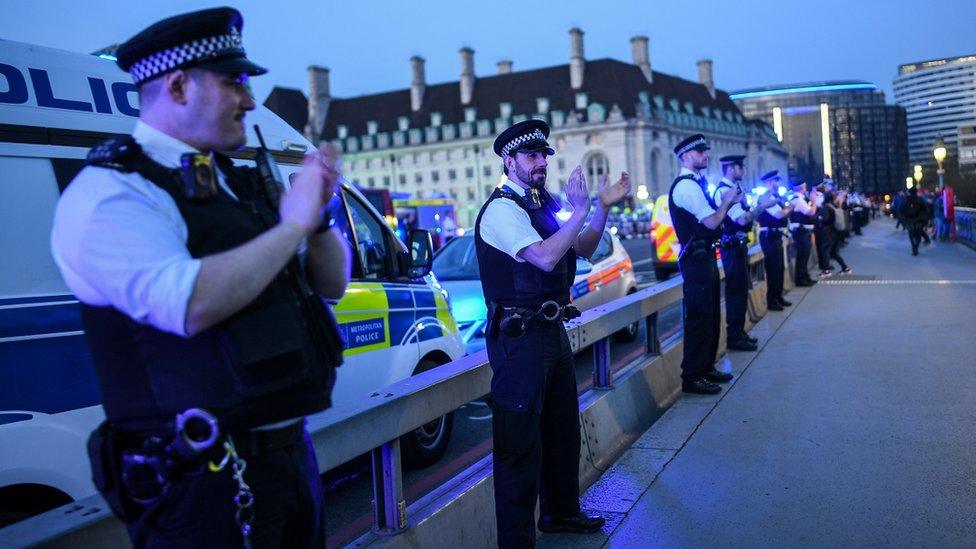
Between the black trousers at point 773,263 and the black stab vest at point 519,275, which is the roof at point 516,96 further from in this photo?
the black stab vest at point 519,275

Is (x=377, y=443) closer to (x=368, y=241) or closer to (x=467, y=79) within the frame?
(x=368, y=241)

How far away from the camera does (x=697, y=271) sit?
7.22 metres

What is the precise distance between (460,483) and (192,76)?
2.54m

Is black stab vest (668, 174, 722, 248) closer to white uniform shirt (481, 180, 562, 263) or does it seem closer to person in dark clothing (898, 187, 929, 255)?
white uniform shirt (481, 180, 562, 263)

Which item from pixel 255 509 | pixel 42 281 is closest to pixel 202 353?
pixel 255 509

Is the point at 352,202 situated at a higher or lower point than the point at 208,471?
higher

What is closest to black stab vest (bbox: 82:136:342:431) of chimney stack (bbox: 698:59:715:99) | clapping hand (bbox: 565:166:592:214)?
clapping hand (bbox: 565:166:592:214)

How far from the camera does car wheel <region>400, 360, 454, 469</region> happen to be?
572cm

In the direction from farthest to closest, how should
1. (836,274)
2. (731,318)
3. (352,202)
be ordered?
(836,274) → (731,318) → (352,202)

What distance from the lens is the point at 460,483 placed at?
4.06m

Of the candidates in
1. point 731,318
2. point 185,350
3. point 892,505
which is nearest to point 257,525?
point 185,350

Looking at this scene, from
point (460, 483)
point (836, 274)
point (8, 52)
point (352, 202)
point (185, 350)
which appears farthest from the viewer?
point (836, 274)

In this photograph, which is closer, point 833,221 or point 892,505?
point 892,505

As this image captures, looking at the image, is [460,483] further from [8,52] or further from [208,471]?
[8,52]
